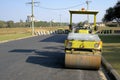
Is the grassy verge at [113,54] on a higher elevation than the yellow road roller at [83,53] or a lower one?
lower

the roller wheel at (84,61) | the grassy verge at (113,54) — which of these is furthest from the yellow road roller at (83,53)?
the grassy verge at (113,54)

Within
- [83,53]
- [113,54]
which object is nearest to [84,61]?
[83,53]

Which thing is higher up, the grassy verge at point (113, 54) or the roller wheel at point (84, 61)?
the roller wheel at point (84, 61)

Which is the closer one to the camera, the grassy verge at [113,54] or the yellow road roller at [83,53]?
the yellow road roller at [83,53]

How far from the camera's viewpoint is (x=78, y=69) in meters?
14.2

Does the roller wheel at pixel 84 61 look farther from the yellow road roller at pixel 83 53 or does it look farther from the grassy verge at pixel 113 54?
the grassy verge at pixel 113 54

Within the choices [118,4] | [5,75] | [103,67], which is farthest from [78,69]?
[118,4]

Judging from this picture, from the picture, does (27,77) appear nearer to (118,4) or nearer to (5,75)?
(5,75)

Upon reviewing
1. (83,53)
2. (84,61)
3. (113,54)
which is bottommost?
(113,54)

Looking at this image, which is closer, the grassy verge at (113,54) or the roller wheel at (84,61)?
the roller wheel at (84,61)

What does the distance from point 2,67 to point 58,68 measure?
229 cm

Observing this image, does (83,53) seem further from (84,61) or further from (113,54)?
(113,54)

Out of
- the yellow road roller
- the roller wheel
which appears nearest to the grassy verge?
the roller wheel

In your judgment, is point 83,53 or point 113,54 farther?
point 113,54
